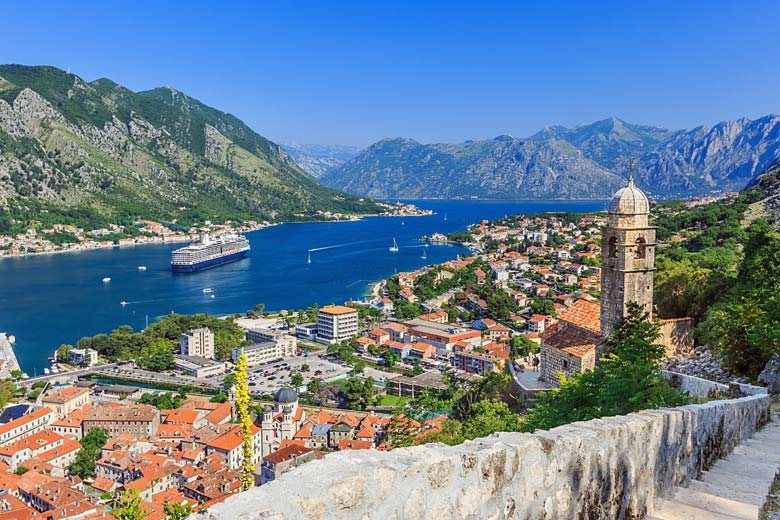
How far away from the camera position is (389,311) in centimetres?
5112

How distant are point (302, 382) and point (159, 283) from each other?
115 ft

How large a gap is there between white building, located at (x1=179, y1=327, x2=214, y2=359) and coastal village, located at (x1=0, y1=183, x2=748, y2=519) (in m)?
0.07

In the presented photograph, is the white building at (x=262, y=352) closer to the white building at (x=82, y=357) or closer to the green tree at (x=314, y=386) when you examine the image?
the green tree at (x=314, y=386)

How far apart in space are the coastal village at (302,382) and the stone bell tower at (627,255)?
3 centimetres

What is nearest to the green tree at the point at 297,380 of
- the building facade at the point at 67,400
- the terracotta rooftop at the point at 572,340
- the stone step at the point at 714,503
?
the building facade at the point at 67,400

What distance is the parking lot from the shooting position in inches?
1321

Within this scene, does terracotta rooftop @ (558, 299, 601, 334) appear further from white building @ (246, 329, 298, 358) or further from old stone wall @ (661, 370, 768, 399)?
white building @ (246, 329, 298, 358)

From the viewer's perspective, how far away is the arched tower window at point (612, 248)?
1377 centimetres

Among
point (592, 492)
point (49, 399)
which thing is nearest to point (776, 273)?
point (592, 492)

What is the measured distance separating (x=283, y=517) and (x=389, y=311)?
49532 mm

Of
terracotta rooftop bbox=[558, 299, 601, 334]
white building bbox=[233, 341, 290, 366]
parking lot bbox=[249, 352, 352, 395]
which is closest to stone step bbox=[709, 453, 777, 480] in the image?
terracotta rooftop bbox=[558, 299, 601, 334]

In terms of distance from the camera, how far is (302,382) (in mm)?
33594

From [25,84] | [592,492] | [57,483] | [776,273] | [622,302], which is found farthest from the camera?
[25,84]

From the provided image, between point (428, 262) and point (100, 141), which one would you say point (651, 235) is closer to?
point (428, 262)
